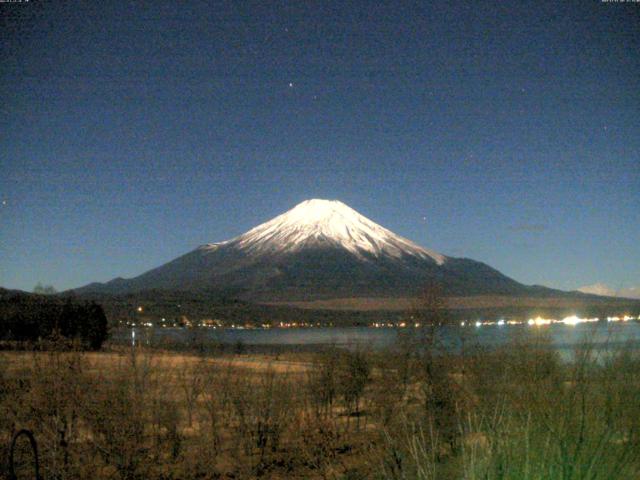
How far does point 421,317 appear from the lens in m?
15.3

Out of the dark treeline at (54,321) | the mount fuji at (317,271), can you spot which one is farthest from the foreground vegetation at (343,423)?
the mount fuji at (317,271)

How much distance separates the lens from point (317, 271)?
169625 mm

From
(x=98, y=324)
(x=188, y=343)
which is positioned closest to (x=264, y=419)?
(x=188, y=343)

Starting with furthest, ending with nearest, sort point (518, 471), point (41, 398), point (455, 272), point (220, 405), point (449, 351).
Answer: point (455, 272) → point (449, 351) → point (220, 405) → point (41, 398) → point (518, 471)

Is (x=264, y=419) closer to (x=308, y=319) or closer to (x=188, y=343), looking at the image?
(x=188, y=343)

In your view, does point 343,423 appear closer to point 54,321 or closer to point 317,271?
point 54,321

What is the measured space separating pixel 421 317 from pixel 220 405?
486 cm

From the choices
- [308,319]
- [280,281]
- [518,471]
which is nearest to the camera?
[518,471]

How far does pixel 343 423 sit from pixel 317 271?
6102 inches

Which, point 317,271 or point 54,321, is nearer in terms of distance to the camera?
point 54,321

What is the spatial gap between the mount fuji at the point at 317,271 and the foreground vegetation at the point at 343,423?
13020 centimetres

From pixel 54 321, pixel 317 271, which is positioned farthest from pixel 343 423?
pixel 317 271

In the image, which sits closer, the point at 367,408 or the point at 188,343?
the point at 367,408

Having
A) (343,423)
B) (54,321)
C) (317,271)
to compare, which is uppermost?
(317,271)
